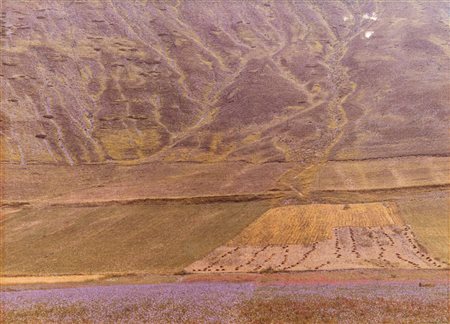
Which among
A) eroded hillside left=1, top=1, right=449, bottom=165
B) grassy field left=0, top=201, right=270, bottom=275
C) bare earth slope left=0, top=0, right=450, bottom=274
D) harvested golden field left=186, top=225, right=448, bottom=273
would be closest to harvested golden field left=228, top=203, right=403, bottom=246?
bare earth slope left=0, top=0, right=450, bottom=274

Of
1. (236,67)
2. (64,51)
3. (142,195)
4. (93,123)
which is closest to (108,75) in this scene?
(64,51)

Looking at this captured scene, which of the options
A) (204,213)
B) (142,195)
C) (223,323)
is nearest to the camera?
(223,323)

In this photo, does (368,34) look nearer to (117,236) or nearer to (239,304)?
(117,236)

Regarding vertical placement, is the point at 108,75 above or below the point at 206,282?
above

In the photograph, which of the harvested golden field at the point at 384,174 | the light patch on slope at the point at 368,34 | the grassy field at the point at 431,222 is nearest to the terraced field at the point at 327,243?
the grassy field at the point at 431,222

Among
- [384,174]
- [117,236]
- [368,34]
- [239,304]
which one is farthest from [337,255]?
[368,34]

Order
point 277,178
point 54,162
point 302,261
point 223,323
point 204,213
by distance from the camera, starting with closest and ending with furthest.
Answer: point 223,323
point 302,261
point 204,213
point 277,178
point 54,162

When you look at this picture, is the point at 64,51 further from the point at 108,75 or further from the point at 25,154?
the point at 25,154

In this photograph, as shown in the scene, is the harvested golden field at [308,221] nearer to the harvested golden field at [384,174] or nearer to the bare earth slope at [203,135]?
the bare earth slope at [203,135]
